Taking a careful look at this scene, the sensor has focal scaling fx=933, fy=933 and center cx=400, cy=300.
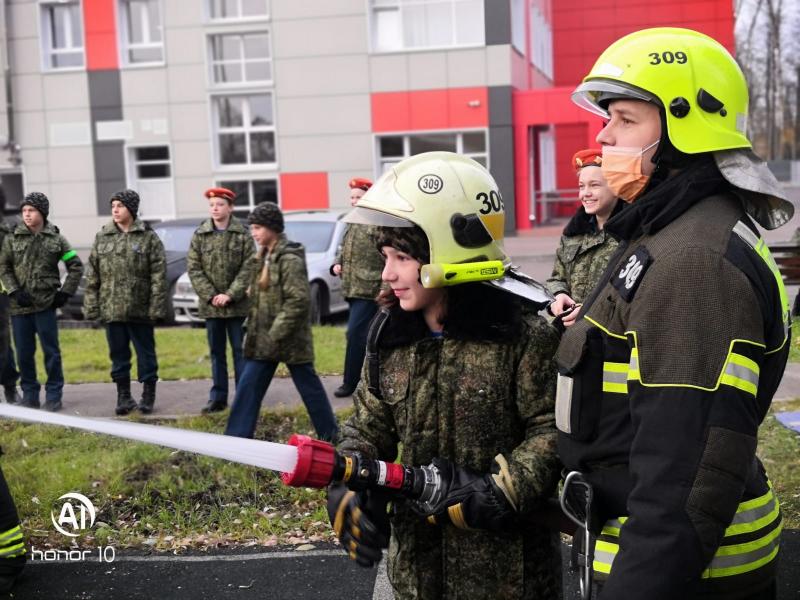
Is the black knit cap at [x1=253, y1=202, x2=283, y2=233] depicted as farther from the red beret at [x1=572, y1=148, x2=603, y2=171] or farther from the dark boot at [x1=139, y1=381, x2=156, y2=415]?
the red beret at [x1=572, y1=148, x2=603, y2=171]

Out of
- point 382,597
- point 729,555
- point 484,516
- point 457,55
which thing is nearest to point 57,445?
point 382,597

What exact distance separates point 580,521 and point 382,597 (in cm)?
259

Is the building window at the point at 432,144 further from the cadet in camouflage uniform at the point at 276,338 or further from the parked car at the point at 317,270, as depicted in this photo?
the cadet in camouflage uniform at the point at 276,338

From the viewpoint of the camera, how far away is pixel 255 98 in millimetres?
27516

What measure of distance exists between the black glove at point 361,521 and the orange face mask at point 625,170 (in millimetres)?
1044

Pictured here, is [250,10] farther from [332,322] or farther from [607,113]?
[607,113]

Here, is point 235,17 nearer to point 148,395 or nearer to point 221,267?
point 221,267

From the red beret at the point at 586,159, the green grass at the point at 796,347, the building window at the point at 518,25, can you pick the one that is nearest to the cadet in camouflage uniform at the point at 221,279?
the red beret at the point at 586,159

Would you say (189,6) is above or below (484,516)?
above

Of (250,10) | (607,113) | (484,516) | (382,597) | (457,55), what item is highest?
(250,10)

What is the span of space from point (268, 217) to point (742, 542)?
5514 mm

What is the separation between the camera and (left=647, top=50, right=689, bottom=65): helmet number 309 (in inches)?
79.9

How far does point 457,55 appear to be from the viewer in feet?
84.0

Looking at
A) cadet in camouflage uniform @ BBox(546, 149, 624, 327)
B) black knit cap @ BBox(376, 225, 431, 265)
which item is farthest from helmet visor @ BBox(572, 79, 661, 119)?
cadet in camouflage uniform @ BBox(546, 149, 624, 327)
